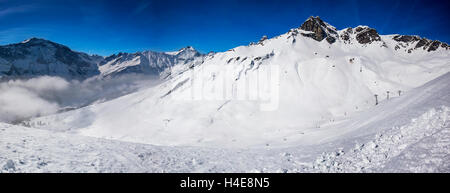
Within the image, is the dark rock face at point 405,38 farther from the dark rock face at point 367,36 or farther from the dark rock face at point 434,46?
the dark rock face at point 367,36

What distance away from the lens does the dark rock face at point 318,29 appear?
152 metres

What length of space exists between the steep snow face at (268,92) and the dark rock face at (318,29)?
569 cm

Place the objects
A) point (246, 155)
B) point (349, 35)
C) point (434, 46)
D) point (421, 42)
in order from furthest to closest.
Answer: point (349, 35) < point (421, 42) < point (434, 46) < point (246, 155)

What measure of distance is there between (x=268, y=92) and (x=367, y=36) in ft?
346

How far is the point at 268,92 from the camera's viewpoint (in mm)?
102062

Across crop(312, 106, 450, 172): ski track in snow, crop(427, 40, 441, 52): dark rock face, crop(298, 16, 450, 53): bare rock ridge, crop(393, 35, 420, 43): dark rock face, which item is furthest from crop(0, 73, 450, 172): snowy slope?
crop(393, 35, 420, 43): dark rock face

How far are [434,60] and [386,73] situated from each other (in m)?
31.7

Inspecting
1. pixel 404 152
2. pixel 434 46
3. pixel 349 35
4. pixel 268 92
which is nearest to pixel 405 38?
pixel 434 46

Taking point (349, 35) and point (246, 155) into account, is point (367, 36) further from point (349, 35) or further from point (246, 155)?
point (246, 155)

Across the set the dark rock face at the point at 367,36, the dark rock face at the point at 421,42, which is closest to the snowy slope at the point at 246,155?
the dark rock face at the point at 367,36

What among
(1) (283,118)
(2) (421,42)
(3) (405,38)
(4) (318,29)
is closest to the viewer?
(1) (283,118)

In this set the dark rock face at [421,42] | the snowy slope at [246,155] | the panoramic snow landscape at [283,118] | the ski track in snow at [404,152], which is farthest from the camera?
the dark rock face at [421,42]
